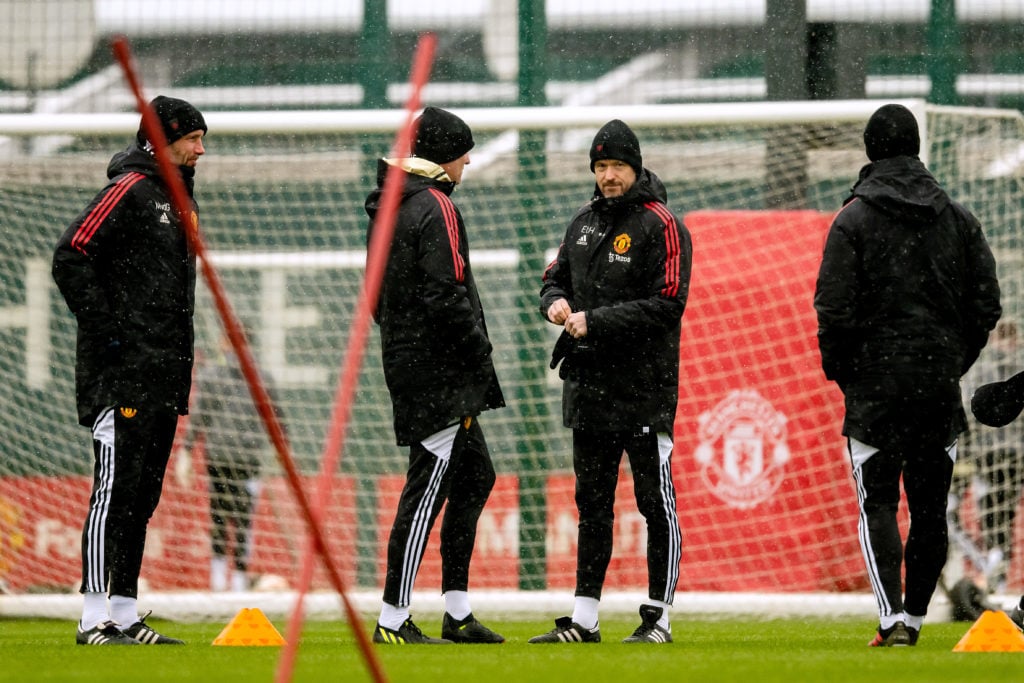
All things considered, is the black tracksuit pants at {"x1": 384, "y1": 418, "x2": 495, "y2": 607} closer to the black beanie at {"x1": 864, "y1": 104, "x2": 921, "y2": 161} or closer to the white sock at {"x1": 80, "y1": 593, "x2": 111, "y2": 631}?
the white sock at {"x1": 80, "y1": 593, "x2": 111, "y2": 631}

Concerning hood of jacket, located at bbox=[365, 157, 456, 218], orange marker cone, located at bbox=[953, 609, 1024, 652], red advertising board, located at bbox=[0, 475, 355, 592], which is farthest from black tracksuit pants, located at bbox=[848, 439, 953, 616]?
red advertising board, located at bbox=[0, 475, 355, 592]

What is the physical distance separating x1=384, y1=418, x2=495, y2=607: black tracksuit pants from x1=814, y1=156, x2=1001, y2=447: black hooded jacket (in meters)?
1.30

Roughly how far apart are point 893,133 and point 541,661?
82.4 inches

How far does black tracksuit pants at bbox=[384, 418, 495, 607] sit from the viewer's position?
18.9 feet

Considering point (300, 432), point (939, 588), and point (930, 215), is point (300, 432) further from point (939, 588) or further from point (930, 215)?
point (930, 215)

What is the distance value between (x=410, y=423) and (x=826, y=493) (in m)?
3.31

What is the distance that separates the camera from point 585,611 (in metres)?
5.96

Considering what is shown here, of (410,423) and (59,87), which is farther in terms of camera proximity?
(59,87)

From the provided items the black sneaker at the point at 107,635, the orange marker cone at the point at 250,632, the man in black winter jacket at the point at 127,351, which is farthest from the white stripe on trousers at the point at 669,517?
the black sneaker at the point at 107,635

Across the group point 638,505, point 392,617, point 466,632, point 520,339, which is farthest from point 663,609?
point 520,339

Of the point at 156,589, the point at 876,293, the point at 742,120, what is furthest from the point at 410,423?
the point at 156,589

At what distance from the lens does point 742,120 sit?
320 inches

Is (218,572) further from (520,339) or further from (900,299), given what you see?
(900,299)

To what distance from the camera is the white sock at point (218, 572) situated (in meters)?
9.39
